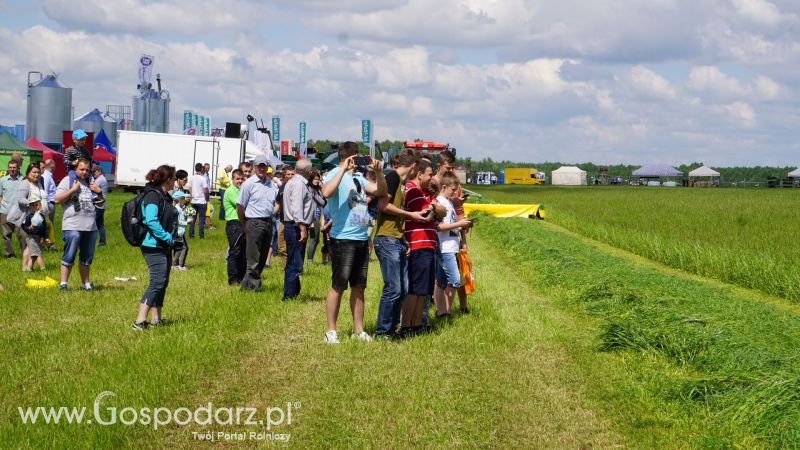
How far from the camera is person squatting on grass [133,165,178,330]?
34.6 feet

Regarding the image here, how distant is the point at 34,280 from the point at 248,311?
430cm

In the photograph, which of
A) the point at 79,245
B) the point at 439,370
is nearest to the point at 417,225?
the point at 439,370

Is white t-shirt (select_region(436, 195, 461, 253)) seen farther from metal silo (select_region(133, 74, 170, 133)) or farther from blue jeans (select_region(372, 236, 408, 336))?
metal silo (select_region(133, 74, 170, 133))

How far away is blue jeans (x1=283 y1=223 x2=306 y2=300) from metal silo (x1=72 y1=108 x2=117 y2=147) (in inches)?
2897

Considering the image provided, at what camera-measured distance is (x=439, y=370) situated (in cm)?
860

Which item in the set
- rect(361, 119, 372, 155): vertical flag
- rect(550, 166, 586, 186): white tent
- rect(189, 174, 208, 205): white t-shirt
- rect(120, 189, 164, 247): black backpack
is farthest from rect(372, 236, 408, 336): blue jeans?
rect(550, 166, 586, 186): white tent

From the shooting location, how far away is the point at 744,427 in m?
6.71

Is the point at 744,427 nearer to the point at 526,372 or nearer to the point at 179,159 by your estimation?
the point at 526,372

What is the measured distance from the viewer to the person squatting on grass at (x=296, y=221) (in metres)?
13.2

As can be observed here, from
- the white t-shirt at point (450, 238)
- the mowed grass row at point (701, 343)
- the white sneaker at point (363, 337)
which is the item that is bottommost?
the white sneaker at point (363, 337)

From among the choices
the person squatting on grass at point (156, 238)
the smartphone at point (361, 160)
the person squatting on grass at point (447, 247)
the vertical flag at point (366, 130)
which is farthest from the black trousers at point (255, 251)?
the vertical flag at point (366, 130)

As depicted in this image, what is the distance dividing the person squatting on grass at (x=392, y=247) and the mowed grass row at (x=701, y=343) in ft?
7.00

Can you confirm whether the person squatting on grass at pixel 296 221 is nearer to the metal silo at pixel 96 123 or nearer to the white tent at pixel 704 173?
the metal silo at pixel 96 123

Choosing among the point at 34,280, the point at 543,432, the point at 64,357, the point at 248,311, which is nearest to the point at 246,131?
the point at 34,280
